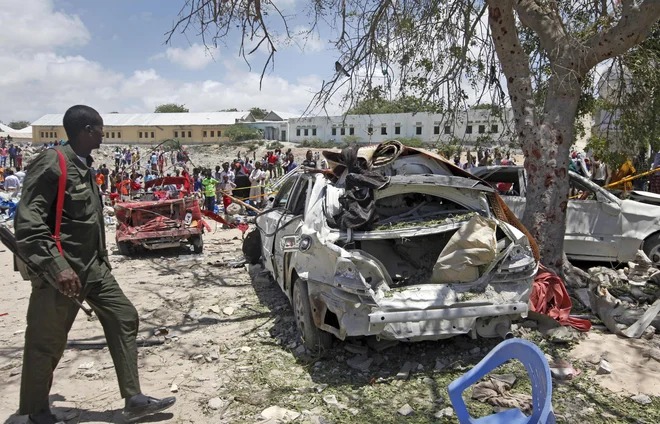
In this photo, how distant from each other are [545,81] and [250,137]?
54822mm

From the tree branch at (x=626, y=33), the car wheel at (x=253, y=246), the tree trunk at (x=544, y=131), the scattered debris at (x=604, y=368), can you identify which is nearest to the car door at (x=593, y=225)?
the tree trunk at (x=544, y=131)

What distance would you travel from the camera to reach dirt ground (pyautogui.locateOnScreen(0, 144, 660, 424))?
3686 mm

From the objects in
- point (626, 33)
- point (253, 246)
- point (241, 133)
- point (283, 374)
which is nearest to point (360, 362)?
point (283, 374)

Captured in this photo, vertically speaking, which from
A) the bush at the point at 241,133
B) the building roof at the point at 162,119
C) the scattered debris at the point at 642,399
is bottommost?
the scattered debris at the point at 642,399

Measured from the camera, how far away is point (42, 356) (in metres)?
3.31

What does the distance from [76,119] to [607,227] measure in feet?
23.0

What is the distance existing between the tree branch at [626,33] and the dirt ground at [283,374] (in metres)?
3.15

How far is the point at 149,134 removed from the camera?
71188mm

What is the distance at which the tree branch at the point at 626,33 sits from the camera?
5.48m

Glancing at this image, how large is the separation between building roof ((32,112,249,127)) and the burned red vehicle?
62.2 meters

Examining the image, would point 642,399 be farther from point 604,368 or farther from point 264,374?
point 264,374

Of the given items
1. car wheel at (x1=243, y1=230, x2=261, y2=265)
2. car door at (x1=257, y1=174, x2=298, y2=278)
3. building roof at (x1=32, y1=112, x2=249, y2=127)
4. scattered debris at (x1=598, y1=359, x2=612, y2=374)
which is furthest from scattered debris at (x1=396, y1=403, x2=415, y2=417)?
building roof at (x1=32, y1=112, x2=249, y2=127)

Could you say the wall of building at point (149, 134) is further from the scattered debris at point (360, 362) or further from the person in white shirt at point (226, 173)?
the scattered debris at point (360, 362)

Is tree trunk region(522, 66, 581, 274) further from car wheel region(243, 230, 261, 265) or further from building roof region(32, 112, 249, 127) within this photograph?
building roof region(32, 112, 249, 127)
